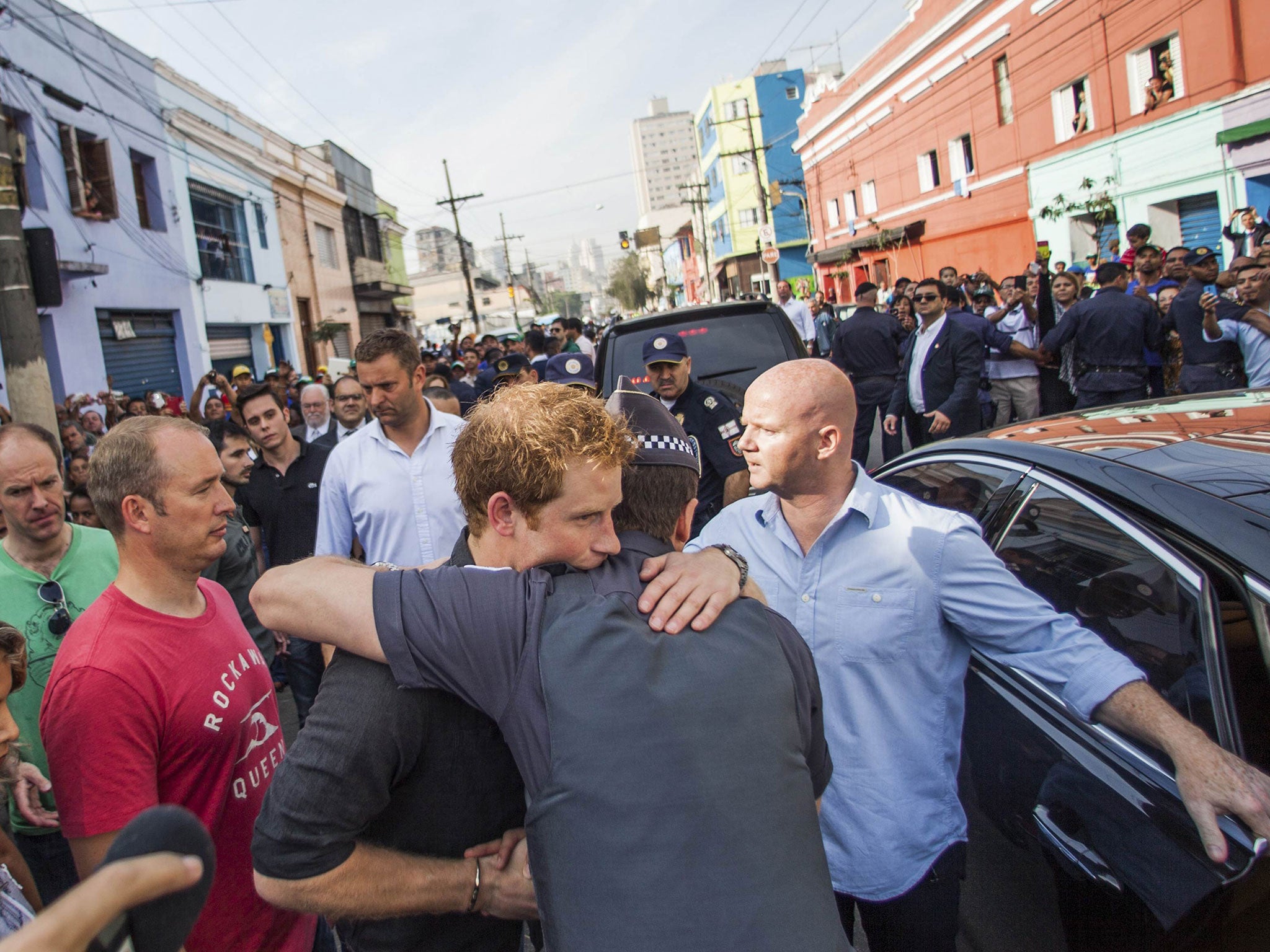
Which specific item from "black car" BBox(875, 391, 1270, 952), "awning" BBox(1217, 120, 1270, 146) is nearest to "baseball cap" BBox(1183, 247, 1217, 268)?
"black car" BBox(875, 391, 1270, 952)

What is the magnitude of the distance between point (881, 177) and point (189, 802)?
32061 millimetres

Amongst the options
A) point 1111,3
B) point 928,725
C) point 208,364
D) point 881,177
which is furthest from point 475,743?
point 881,177

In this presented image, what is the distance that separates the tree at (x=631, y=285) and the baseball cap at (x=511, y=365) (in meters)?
81.1

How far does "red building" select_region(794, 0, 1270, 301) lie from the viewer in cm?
1533

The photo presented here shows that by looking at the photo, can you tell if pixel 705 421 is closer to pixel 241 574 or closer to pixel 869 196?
pixel 241 574

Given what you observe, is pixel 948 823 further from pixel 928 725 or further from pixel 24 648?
pixel 24 648

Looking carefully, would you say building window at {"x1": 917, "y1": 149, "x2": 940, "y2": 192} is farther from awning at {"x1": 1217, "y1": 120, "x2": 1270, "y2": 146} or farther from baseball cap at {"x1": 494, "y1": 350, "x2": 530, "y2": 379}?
baseball cap at {"x1": 494, "y1": 350, "x2": 530, "y2": 379}

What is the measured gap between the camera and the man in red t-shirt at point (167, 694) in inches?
72.9

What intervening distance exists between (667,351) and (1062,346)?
4.42m

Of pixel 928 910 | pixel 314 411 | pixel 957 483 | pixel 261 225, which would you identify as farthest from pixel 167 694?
pixel 261 225

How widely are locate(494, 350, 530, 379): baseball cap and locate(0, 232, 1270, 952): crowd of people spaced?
4457 mm

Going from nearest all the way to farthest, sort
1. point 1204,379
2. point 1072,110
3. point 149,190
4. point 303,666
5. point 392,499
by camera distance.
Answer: point 392,499 < point 303,666 < point 1204,379 < point 149,190 < point 1072,110

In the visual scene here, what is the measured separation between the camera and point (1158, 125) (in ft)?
52.6

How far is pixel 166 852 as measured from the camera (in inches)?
28.6
